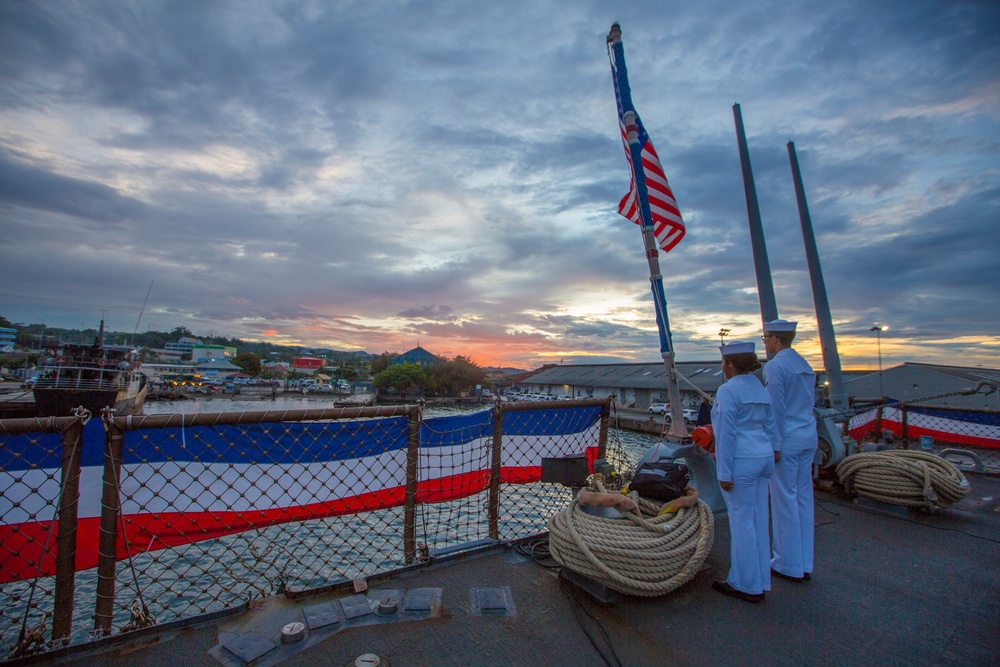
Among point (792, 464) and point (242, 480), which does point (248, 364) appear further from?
point (792, 464)

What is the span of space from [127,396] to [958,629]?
4824 centimetres

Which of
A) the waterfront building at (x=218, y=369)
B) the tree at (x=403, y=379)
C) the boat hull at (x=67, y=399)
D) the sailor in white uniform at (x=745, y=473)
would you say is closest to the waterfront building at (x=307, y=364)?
the waterfront building at (x=218, y=369)

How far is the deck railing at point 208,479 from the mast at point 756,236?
4.24 meters

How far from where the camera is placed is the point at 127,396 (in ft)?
121

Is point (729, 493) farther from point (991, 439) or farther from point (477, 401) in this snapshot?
point (477, 401)

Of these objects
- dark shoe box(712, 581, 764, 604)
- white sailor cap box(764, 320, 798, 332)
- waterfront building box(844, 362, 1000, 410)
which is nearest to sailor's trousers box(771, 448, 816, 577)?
dark shoe box(712, 581, 764, 604)

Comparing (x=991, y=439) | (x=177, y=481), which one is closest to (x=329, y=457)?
(x=177, y=481)

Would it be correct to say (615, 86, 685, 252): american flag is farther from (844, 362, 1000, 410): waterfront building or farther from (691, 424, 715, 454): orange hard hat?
(844, 362, 1000, 410): waterfront building

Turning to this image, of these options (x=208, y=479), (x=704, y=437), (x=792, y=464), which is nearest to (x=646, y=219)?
(x=704, y=437)

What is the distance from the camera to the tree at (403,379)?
79438mm

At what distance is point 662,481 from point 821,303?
6520mm

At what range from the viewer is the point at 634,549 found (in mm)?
2609

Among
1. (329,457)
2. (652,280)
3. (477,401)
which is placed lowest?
(477,401)

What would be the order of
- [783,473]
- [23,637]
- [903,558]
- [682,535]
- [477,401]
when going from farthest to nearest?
[477,401]
[903,558]
[783,473]
[682,535]
[23,637]
